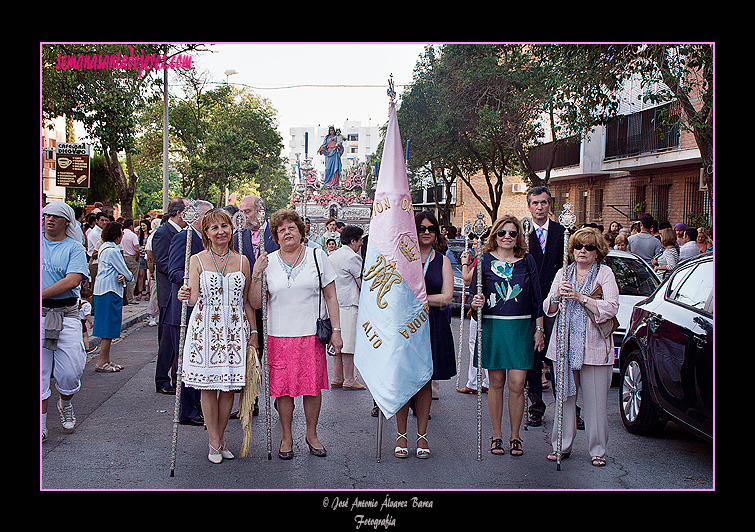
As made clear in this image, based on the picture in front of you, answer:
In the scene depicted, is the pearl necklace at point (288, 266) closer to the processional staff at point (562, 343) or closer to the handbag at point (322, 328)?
the handbag at point (322, 328)

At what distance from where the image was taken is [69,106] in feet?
58.3

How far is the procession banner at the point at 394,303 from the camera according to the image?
5.71m

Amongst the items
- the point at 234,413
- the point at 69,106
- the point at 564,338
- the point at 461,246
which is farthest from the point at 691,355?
the point at 69,106

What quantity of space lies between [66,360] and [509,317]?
3.81 m

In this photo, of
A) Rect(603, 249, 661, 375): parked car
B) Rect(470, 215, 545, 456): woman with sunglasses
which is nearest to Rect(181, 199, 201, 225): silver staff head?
Rect(470, 215, 545, 456): woman with sunglasses

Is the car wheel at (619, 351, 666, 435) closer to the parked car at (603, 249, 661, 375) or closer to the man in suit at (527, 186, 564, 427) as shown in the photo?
the man in suit at (527, 186, 564, 427)

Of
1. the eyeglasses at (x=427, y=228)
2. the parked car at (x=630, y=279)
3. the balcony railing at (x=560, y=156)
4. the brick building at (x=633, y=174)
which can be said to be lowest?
the parked car at (x=630, y=279)

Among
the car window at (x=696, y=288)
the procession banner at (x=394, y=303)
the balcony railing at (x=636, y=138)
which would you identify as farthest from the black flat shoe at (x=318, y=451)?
the balcony railing at (x=636, y=138)

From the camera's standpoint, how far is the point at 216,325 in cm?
549

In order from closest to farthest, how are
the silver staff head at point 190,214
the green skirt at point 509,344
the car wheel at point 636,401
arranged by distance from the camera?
the silver staff head at point 190,214 < the green skirt at point 509,344 < the car wheel at point 636,401

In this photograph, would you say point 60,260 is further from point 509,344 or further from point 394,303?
point 509,344

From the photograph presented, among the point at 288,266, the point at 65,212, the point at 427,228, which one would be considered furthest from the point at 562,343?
the point at 65,212

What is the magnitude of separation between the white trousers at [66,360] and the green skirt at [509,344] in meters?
3.51

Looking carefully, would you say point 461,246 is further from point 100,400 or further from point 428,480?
point 428,480
